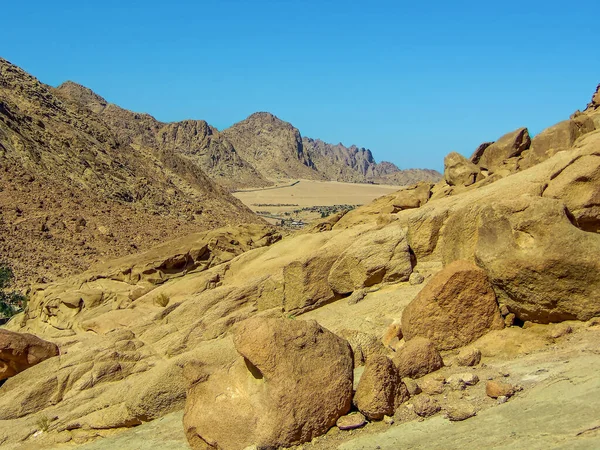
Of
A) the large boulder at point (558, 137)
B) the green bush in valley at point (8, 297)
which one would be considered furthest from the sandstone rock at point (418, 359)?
the green bush in valley at point (8, 297)

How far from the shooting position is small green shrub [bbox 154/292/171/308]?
17.8 metres

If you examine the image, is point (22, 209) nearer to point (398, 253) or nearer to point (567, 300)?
point (398, 253)

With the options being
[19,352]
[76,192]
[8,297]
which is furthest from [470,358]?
[76,192]

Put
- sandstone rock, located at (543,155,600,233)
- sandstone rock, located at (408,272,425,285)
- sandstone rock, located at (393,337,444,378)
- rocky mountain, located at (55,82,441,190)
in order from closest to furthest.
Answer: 1. sandstone rock, located at (393,337,444,378)
2. sandstone rock, located at (543,155,600,233)
3. sandstone rock, located at (408,272,425,285)
4. rocky mountain, located at (55,82,441,190)

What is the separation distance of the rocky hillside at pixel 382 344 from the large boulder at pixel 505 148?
22.8 inches

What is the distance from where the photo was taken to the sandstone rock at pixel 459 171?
1741 centimetres

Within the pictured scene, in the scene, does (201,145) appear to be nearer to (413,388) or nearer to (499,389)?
(413,388)

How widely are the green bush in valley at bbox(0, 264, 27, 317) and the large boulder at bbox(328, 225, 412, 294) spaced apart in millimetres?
18590

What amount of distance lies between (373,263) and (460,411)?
242 inches

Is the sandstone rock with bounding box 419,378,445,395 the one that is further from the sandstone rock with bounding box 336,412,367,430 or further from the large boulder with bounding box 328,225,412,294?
the large boulder with bounding box 328,225,412,294

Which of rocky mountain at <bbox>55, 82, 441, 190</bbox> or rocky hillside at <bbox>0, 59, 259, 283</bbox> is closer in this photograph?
rocky hillside at <bbox>0, 59, 259, 283</bbox>

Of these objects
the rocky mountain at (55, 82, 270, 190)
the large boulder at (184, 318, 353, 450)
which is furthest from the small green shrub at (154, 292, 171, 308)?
the rocky mountain at (55, 82, 270, 190)

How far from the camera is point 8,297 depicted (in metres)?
30.5

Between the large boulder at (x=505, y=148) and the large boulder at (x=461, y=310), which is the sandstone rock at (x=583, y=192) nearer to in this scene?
the large boulder at (x=461, y=310)
